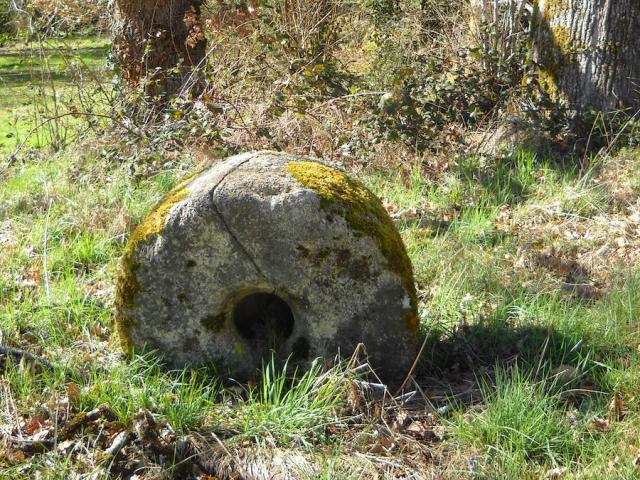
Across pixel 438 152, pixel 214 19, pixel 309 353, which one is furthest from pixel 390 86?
pixel 309 353

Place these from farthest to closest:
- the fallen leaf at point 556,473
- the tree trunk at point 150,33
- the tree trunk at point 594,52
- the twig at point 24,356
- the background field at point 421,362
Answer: the tree trunk at point 150,33 → the tree trunk at point 594,52 → the twig at point 24,356 → the background field at point 421,362 → the fallen leaf at point 556,473

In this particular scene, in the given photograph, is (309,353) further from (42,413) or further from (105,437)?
(42,413)

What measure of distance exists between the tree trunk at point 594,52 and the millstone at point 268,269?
175 inches

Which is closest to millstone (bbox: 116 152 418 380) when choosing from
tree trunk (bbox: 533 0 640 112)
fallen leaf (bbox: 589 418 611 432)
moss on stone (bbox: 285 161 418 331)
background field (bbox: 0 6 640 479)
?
moss on stone (bbox: 285 161 418 331)

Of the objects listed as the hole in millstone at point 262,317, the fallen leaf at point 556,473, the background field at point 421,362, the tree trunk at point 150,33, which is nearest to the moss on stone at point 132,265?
the background field at point 421,362

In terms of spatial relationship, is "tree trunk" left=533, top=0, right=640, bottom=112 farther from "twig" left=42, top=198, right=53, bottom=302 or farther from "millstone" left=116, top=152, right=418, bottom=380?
"twig" left=42, top=198, right=53, bottom=302

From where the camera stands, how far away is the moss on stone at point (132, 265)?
163 inches

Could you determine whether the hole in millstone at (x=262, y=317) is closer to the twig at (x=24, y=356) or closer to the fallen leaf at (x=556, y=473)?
the twig at (x=24, y=356)

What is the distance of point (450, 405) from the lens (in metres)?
3.91

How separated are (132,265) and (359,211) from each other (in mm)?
1273

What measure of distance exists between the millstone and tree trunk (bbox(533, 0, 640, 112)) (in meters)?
4.44

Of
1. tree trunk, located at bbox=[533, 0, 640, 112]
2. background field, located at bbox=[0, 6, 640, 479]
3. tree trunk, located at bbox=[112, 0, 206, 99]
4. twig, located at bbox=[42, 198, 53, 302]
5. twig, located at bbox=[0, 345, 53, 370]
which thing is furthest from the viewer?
tree trunk, located at bbox=[112, 0, 206, 99]

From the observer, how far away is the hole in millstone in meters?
4.49

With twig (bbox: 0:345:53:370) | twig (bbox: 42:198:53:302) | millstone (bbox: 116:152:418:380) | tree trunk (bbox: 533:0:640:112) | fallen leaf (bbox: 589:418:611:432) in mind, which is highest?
tree trunk (bbox: 533:0:640:112)
